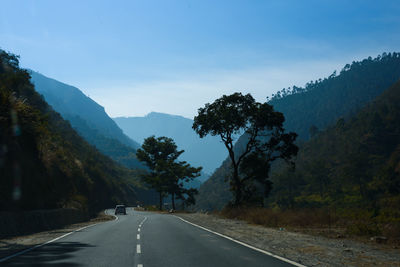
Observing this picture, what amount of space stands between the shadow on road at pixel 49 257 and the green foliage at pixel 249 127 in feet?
79.7

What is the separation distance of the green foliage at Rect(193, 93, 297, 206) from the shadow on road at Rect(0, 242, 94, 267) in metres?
24.3

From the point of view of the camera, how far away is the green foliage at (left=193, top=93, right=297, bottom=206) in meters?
36.0

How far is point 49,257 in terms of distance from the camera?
1047cm

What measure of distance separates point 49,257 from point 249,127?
2829 centimetres

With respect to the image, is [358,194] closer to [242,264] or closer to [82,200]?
[82,200]

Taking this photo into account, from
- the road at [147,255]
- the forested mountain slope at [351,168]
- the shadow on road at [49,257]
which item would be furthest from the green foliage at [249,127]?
the forested mountain slope at [351,168]

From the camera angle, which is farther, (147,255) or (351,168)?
(351,168)

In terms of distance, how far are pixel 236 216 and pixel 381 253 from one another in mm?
20864

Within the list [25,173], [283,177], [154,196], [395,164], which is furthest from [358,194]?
[154,196]

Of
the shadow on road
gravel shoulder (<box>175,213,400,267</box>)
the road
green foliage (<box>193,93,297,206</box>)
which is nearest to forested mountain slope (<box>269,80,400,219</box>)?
green foliage (<box>193,93,297,206</box>)

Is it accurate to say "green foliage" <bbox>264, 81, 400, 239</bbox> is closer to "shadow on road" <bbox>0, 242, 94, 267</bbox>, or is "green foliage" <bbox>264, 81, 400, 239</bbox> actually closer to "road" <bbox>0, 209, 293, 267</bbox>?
"road" <bbox>0, 209, 293, 267</bbox>

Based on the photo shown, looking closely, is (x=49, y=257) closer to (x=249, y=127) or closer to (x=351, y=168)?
(x=249, y=127)

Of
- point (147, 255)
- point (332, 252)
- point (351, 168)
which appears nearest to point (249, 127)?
point (332, 252)

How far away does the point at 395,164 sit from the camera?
94688 millimetres
